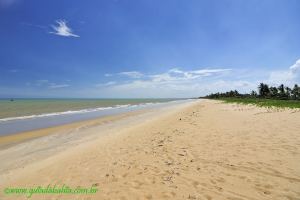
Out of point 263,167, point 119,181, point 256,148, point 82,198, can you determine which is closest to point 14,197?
point 82,198

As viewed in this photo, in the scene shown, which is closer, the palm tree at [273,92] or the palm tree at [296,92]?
the palm tree at [296,92]

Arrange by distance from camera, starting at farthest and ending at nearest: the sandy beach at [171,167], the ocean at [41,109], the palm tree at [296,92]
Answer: the palm tree at [296,92] < the ocean at [41,109] < the sandy beach at [171,167]

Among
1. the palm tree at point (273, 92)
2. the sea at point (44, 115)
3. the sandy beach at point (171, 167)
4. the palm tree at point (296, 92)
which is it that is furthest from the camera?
the palm tree at point (273, 92)

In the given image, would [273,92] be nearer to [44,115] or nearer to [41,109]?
[41,109]

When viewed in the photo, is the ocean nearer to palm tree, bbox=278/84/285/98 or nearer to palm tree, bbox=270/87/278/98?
palm tree, bbox=270/87/278/98

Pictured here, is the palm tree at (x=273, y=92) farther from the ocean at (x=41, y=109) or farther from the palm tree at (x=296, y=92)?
the ocean at (x=41, y=109)

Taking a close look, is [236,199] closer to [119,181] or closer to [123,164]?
[119,181]

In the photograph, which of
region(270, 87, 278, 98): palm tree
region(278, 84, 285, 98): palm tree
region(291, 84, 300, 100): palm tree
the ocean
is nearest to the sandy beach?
the ocean

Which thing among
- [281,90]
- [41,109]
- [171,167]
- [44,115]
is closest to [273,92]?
[281,90]

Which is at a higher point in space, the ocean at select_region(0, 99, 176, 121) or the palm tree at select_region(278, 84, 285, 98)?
the palm tree at select_region(278, 84, 285, 98)

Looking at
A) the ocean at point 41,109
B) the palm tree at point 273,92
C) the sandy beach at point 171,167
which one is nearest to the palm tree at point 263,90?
the palm tree at point 273,92

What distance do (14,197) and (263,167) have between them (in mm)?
6778

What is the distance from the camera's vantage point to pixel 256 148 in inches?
321

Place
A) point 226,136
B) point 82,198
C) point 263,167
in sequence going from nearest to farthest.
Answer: point 82,198 → point 263,167 → point 226,136
